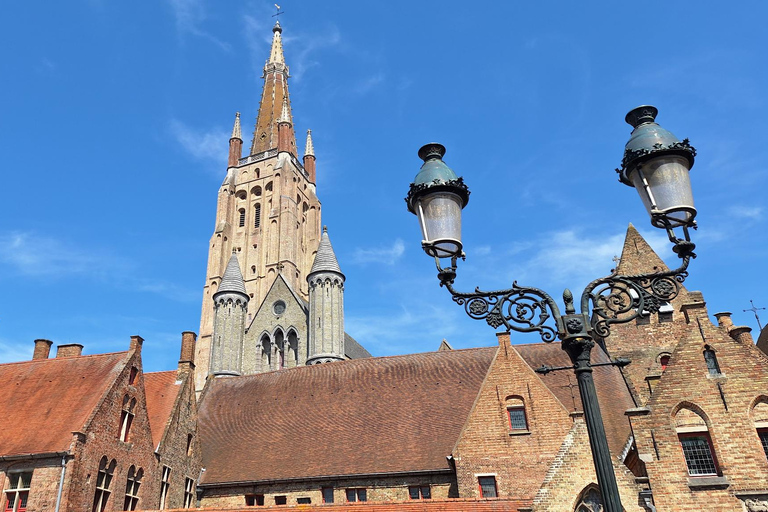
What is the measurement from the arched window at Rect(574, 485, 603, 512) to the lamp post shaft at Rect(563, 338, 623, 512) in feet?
39.0

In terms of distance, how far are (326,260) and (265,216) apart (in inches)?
745

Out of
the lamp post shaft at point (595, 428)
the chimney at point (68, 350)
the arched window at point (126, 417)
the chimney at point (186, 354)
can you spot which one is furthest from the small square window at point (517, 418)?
the chimney at point (68, 350)

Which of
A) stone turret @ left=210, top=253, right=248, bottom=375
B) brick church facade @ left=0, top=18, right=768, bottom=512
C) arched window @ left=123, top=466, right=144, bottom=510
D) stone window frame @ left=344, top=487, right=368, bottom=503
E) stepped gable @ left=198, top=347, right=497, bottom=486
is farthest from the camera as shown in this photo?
stone turret @ left=210, top=253, right=248, bottom=375

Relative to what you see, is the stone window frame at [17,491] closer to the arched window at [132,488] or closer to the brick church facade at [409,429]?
the brick church facade at [409,429]

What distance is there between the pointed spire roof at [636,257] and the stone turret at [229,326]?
28519mm

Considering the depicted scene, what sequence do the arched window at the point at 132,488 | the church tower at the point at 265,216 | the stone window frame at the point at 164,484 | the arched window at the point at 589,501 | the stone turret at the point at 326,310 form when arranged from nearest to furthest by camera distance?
the arched window at the point at 589,501 < the arched window at the point at 132,488 < the stone window frame at the point at 164,484 < the stone turret at the point at 326,310 < the church tower at the point at 265,216

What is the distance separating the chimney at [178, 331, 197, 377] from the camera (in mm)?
24906

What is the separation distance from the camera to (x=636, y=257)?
2519cm

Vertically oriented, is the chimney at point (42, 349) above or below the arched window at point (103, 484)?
above

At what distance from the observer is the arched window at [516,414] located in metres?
19.4

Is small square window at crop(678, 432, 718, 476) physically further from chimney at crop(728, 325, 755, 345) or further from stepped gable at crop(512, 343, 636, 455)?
chimney at crop(728, 325, 755, 345)

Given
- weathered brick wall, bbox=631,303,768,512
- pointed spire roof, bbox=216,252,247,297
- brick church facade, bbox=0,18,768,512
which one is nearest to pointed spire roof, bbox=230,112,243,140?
pointed spire roof, bbox=216,252,247,297

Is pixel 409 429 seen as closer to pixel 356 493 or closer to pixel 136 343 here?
pixel 356 493

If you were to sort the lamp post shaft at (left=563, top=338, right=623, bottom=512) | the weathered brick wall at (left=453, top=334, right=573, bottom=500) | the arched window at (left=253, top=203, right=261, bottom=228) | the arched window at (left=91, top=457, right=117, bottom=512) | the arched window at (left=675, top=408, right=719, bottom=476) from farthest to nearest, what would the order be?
the arched window at (left=253, top=203, right=261, bottom=228), the weathered brick wall at (left=453, top=334, right=573, bottom=500), the arched window at (left=91, top=457, right=117, bottom=512), the arched window at (left=675, top=408, right=719, bottom=476), the lamp post shaft at (left=563, top=338, right=623, bottom=512)
